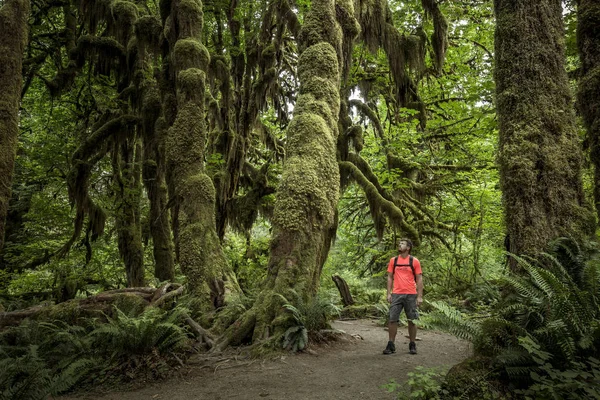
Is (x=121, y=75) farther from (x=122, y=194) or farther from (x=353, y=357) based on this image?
(x=353, y=357)

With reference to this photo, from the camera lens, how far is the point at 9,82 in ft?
22.2

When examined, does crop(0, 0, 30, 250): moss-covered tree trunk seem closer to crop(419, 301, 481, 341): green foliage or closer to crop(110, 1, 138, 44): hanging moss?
crop(110, 1, 138, 44): hanging moss

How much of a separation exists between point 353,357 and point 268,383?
1.61 meters

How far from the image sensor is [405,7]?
478 inches

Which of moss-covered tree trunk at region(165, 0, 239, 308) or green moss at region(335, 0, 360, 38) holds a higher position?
green moss at region(335, 0, 360, 38)

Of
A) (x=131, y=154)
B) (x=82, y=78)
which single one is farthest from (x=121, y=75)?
(x=131, y=154)

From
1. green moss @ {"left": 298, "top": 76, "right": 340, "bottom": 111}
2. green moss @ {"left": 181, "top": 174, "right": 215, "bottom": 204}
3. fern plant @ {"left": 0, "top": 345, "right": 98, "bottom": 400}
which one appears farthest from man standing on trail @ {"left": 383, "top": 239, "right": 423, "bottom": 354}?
green moss @ {"left": 181, "top": 174, "right": 215, "bottom": 204}

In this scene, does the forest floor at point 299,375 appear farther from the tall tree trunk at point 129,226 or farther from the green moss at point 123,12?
the green moss at point 123,12

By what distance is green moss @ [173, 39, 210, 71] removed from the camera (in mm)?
8438

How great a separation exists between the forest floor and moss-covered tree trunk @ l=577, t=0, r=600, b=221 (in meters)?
2.89

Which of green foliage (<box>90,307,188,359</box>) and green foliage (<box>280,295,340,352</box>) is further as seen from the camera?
green foliage (<box>280,295,340,352</box>)

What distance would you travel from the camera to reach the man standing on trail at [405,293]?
5684 mm

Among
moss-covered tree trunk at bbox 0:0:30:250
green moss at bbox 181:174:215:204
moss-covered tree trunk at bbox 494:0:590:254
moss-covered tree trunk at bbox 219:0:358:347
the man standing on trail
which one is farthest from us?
green moss at bbox 181:174:215:204

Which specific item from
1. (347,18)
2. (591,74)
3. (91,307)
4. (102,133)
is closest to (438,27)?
(347,18)
